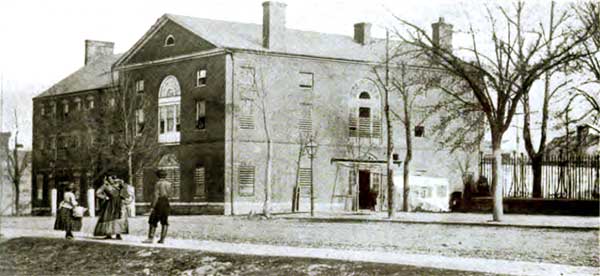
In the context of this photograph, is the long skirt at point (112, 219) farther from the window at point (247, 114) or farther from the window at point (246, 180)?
the window at point (246, 180)

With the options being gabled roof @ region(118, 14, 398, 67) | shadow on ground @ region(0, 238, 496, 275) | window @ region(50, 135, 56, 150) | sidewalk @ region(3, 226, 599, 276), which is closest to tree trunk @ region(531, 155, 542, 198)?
gabled roof @ region(118, 14, 398, 67)

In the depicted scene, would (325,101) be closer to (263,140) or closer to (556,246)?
(263,140)

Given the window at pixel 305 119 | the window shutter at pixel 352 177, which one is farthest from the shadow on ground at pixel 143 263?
the window shutter at pixel 352 177

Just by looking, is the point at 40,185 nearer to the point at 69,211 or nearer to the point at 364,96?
the point at 364,96

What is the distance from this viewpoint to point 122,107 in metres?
38.8

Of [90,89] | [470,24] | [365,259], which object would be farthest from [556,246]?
[90,89]

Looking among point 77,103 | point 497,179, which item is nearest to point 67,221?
point 497,179

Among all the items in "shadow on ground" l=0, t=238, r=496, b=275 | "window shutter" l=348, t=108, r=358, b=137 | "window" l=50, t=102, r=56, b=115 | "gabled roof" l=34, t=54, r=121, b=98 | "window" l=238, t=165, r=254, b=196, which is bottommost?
"shadow on ground" l=0, t=238, r=496, b=275

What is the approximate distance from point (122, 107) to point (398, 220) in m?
14.4

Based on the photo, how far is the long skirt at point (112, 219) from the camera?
75.7 ft

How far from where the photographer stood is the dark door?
43062 mm

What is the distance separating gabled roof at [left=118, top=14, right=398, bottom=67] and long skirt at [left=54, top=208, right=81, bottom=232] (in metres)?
12.5

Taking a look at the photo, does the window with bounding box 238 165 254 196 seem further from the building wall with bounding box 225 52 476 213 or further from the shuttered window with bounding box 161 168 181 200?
the shuttered window with bounding box 161 168 181 200

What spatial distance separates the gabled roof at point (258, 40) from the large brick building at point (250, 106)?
5 cm
